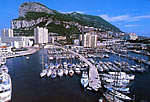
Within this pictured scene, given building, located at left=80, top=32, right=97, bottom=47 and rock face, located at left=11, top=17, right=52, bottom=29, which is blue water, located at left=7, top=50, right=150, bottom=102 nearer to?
building, located at left=80, top=32, right=97, bottom=47

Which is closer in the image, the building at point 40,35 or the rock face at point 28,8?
the building at point 40,35

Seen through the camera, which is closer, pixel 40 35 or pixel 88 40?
pixel 88 40

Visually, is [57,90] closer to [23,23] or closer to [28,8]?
[23,23]

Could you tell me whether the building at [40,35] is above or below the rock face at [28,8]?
below

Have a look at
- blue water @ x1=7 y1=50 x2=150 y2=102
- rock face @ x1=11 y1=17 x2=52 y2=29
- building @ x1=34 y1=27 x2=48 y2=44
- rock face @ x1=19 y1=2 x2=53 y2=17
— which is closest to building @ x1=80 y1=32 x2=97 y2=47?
building @ x1=34 y1=27 x2=48 y2=44

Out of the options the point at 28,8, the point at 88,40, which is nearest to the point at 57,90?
the point at 88,40

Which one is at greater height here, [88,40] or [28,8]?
[28,8]

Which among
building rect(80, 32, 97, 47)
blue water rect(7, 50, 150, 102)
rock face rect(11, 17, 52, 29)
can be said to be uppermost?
rock face rect(11, 17, 52, 29)

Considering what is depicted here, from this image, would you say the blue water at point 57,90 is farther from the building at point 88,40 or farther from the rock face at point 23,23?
the rock face at point 23,23

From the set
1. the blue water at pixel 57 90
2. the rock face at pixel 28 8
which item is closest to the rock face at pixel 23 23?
the rock face at pixel 28 8

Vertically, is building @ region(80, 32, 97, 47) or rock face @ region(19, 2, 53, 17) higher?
rock face @ region(19, 2, 53, 17)

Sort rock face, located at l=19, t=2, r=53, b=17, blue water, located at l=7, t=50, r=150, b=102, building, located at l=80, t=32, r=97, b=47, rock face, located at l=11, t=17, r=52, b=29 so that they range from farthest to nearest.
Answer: rock face, located at l=19, t=2, r=53, b=17
rock face, located at l=11, t=17, r=52, b=29
building, located at l=80, t=32, r=97, b=47
blue water, located at l=7, t=50, r=150, b=102
